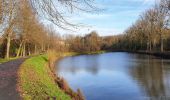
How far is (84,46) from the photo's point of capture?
123875mm

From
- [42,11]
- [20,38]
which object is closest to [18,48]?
[20,38]

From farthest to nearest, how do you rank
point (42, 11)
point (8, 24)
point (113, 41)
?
1. point (113, 41)
2. point (8, 24)
3. point (42, 11)

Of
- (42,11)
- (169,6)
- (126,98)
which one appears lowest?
(126,98)

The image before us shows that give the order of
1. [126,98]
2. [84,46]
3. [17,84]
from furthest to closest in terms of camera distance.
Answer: [84,46] < [126,98] < [17,84]

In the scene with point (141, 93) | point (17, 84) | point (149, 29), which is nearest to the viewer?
point (17, 84)

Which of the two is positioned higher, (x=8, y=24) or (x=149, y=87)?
(x=8, y=24)

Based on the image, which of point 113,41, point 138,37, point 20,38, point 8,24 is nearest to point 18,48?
point 20,38

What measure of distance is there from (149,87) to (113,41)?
399 ft

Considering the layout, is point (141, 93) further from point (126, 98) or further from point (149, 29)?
point (149, 29)

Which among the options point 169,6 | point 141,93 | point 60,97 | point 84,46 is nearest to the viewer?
point 60,97

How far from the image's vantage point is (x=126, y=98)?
69.5 ft

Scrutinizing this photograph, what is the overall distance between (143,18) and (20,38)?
49.6 meters

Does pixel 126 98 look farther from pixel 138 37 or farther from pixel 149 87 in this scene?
pixel 138 37

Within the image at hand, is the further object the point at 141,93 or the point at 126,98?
the point at 141,93
